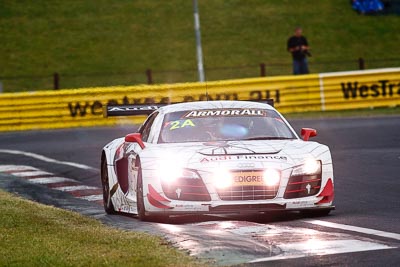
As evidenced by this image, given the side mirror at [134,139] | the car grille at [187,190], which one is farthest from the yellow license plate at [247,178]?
the side mirror at [134,139]

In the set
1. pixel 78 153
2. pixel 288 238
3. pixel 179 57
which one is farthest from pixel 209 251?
pixel 179 57

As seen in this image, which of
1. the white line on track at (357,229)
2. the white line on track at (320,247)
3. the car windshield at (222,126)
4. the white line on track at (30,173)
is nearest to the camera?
the white line on track at (320,247)

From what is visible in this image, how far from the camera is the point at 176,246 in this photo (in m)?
9.70

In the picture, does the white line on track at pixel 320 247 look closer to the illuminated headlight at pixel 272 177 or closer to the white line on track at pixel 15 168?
the illuminated headlight at pixel 272 177

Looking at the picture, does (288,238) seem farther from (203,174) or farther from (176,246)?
(203,174)

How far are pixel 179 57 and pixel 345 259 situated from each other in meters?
44.1

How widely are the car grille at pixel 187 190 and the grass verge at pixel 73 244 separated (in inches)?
29.7

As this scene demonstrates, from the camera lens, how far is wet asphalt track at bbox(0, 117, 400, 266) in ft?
30.6

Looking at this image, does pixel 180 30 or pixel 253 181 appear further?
pixel 180 30

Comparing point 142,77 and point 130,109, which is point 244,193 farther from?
point 142,77

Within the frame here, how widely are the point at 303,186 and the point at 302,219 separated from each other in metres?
0.32

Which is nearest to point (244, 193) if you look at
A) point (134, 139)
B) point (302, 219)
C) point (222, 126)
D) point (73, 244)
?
point (302, 219)

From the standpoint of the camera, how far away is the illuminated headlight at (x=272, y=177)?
39.9 ft

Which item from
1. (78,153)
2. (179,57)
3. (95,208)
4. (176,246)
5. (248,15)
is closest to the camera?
(176,246)
